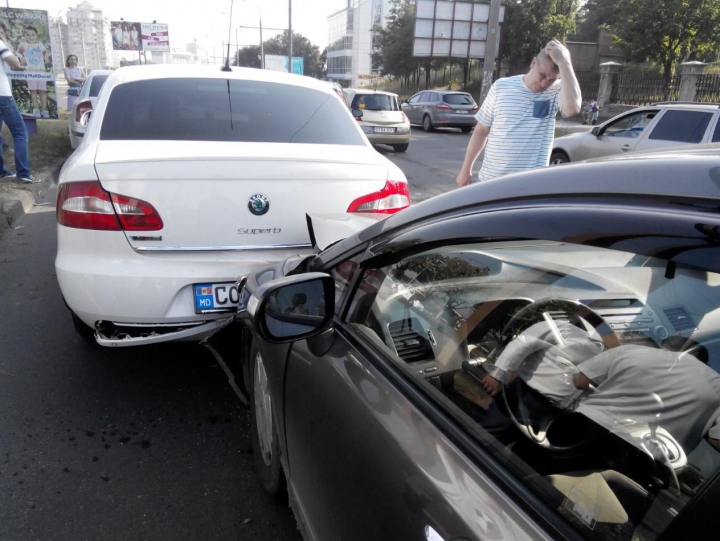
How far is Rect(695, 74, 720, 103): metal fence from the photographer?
1925cm

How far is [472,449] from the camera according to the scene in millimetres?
1129

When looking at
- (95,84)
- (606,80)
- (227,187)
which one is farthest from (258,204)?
(606,80)

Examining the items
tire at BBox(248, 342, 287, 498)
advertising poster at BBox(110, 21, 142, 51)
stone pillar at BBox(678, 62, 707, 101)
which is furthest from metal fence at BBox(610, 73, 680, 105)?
advertising poster at BBox(110, 21, 142, 51)

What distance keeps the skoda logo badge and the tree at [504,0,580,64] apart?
36.6 m

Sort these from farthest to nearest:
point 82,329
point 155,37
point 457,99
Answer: point 155,37 < point 457,99 < point 82,329

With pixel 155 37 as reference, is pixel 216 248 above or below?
below

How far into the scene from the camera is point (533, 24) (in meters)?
35.9

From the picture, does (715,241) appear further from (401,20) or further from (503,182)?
(401,20)

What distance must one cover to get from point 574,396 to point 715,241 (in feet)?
1.60

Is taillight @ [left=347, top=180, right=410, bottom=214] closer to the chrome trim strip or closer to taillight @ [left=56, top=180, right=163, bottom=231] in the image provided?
the chrome trim strip

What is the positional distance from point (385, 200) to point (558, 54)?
57.2 inches

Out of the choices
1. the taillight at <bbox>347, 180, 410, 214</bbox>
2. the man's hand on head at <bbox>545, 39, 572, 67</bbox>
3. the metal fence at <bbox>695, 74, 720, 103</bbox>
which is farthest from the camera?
the metal fence at <bbox>695, 74, 720, 103</bbox>

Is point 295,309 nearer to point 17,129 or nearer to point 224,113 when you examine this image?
point 224,113

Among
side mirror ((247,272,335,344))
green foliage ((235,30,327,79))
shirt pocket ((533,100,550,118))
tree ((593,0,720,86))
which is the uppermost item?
green foliage ((235,30,327,79))
